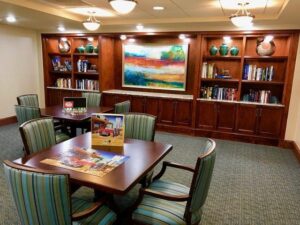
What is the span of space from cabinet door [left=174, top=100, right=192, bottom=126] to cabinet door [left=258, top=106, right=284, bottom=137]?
4.61ft

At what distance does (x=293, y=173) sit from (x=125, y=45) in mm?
4365

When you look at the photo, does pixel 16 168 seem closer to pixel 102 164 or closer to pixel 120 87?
pixel 102 164

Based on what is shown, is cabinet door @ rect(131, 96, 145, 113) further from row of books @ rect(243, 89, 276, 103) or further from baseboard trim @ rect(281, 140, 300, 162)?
baseboard trim @ rect(281, 140, 300, 162)

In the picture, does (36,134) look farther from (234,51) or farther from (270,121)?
(270,121)

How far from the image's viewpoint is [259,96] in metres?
4.91

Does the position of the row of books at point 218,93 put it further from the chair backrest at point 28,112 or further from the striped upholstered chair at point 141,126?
the chair backrest at point 28,112

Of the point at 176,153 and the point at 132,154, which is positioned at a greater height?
the point at 132,154

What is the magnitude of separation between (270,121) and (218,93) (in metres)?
1.14

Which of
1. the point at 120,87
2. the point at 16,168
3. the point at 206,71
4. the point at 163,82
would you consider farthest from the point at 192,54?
the point at 16,168

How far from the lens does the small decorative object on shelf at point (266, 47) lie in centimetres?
470

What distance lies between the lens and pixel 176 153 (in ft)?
14.1

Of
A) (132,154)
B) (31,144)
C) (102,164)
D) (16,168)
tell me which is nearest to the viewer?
(16,168)

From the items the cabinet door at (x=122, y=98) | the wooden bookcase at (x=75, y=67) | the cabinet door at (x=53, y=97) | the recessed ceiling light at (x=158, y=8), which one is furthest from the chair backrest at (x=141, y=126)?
the cabinet door at (x=53, y=97)

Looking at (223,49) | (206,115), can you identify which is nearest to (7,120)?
(206,115)
